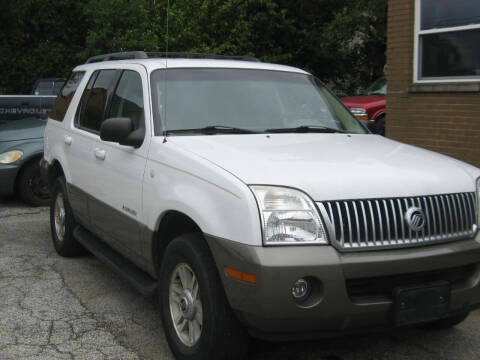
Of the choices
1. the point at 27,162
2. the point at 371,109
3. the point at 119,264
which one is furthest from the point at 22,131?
the point at 371,109

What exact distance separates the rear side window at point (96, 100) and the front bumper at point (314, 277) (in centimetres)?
234

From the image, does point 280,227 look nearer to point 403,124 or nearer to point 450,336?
point 450,336

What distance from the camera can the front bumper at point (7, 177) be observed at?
8.38m

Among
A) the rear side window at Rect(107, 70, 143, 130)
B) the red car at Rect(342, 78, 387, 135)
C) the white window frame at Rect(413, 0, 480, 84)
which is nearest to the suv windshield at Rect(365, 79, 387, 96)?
the red car at Rect(342, 78, 387, 135)

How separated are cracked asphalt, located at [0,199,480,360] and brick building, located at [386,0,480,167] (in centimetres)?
390

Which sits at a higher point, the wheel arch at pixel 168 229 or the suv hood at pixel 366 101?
the suv hood at pixel 366 101

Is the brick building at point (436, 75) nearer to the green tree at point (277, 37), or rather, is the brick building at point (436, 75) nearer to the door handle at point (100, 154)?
the door handle at point (100, 154)

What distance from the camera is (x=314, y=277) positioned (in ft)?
10.3

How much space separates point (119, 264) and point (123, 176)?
70 cm

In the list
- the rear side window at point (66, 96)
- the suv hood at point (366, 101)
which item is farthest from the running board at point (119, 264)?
the suv hood at point (366, 101)

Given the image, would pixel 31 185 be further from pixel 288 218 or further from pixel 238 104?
pixel 288 218

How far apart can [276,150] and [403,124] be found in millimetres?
5460

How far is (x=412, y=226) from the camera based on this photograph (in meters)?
3.39

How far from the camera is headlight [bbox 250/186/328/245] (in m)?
3.19
